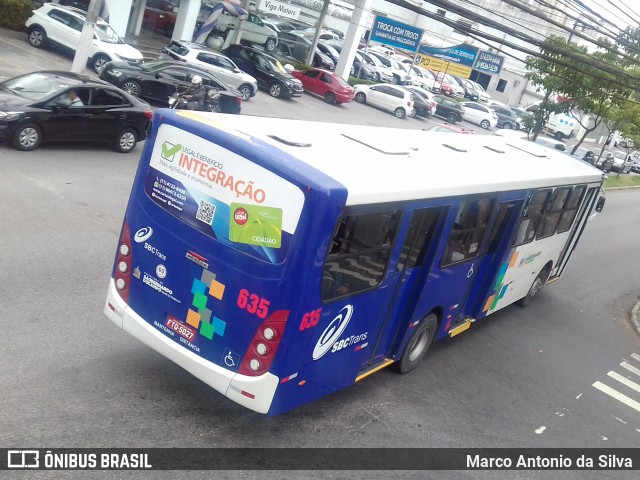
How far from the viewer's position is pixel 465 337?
38.3 feet

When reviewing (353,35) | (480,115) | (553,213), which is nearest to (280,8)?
(353,35)

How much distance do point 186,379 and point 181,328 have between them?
1.10 m

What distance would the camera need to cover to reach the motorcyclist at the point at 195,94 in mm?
20297

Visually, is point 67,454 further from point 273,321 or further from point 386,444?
point 386,444

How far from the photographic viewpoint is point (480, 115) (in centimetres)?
4769

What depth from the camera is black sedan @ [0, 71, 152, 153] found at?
14.2m

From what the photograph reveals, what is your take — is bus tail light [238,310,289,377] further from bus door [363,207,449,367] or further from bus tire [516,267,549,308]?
bus tire [516,267,549,308]

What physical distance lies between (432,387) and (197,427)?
3.66 m

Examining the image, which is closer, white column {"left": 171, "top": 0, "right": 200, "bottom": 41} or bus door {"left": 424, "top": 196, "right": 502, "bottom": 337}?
bus door {"left": 424, "top": 196, "right": 502, "bottom": 337}

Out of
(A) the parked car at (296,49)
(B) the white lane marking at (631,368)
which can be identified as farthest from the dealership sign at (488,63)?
(B) the white lane marking at (631,368)

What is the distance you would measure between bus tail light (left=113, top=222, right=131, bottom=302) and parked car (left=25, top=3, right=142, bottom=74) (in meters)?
18.4

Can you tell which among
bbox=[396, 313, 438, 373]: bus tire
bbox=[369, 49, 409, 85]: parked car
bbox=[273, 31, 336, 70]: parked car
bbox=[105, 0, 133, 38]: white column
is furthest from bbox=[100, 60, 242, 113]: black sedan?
bbox=[369, 49, 409, 85]: parked car

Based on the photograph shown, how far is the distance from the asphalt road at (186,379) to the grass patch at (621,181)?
26.4m

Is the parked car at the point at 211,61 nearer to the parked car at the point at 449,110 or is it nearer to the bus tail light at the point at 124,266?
the parked car at the point at 449,110
